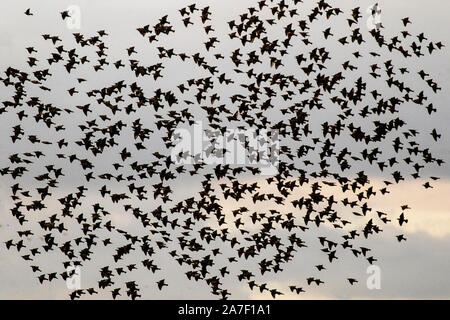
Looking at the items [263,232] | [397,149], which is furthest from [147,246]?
[397,149]

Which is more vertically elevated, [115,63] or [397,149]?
[115,63]

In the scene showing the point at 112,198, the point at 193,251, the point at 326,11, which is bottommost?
the point at 193,251

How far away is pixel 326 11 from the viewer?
25.3m

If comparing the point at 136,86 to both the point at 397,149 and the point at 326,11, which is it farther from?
the point at 397,149

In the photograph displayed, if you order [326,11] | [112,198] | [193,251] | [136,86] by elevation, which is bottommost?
[193,251]

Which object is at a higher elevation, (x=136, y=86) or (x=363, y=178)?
(x=136, y=86)

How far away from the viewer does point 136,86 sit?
26391 millimetres

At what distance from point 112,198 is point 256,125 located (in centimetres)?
685

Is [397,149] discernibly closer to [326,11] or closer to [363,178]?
[363,178]
